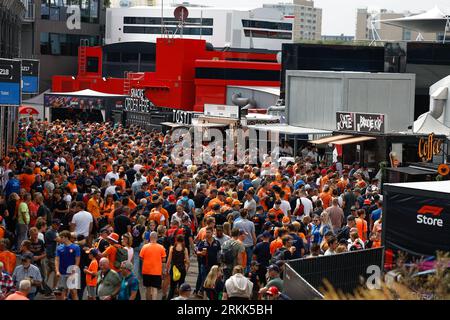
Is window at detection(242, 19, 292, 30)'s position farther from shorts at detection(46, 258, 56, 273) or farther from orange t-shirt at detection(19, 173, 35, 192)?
shorts at detection(46, 258, 56, 273)

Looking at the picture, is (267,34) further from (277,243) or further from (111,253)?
(111,253)

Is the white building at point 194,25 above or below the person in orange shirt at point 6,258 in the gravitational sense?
above

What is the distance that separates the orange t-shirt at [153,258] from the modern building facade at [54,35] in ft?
223

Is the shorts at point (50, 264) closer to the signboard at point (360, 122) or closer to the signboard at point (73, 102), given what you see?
the signboard at point (360, 122)

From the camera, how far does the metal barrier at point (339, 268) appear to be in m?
12.2

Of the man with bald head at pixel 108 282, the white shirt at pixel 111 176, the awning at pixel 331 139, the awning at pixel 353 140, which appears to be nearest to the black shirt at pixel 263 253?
the man with bald head at pixel 108 282

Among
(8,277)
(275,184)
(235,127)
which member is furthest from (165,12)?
(8,277)

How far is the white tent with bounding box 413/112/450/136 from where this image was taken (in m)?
34.7

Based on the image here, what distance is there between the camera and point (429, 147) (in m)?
29.7

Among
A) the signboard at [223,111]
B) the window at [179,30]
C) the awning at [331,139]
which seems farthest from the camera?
the window at [179,30]
